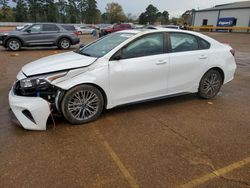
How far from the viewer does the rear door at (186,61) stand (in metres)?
4.28

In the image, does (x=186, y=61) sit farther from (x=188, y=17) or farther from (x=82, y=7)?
(x=82, y=7)

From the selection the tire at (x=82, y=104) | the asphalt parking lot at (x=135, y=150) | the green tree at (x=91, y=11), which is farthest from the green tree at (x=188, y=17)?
the tire at (x=82, y=104)

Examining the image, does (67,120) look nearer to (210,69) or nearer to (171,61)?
(171,61)

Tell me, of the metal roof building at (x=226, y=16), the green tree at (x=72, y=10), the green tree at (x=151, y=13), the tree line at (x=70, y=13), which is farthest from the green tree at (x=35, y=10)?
the metal roof building at (x=226, y=16)

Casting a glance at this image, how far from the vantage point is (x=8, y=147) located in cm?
299

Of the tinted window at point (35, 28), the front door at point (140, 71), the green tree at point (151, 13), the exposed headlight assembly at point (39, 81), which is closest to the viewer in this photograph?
the exposed headlight assembly at point (39, 81)

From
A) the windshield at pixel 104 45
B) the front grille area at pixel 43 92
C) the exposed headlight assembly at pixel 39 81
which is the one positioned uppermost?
the windshield at pixel 104 45

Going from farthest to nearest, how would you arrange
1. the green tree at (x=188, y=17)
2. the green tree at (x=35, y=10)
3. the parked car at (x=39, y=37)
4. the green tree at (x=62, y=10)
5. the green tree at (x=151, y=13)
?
the green tree at (x=151, y=13) < the green tree at (x=62, y=10) < the green tree at (x=35, y=10) < the green tree at (x=188, y=17) < the parked car at (x=39, y=37)

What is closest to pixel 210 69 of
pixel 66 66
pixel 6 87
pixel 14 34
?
pixel 66 66

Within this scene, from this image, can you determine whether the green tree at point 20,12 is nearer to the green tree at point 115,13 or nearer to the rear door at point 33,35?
the green tree at point 115,13

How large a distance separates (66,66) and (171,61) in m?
1.98

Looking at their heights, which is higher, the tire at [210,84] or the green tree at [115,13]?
the green tree at [115,13]

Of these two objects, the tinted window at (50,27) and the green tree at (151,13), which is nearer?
the tinted window at (50,27)

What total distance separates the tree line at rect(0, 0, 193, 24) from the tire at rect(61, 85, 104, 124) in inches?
2989
